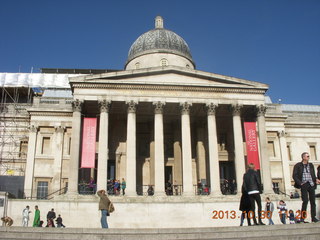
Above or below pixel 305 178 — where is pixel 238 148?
above

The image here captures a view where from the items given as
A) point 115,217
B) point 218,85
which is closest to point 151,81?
point 218,85

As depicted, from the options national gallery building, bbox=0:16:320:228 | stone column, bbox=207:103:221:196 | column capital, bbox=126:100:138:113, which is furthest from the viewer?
column capital, bbox=126:100:138:113

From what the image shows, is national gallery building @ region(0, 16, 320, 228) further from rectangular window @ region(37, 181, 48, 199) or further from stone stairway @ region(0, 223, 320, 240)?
stone stairway @ region(0, 223, 320, 240)

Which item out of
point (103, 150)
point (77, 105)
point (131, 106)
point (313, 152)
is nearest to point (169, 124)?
point (131, 106)

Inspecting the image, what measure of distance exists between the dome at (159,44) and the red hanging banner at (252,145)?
11829 millimetres

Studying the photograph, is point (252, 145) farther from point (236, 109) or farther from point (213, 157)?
point (213, 157)

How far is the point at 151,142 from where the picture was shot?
106 feet

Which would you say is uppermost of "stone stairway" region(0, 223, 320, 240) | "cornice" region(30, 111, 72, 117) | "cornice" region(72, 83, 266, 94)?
"cornice" region(72, 83, 266, 94)

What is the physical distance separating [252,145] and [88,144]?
43.1ft

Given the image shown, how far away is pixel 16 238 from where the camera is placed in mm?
11625

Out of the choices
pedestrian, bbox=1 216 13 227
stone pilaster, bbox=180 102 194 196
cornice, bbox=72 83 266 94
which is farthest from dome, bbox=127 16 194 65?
pedestrian, bbox=1 216 13 227

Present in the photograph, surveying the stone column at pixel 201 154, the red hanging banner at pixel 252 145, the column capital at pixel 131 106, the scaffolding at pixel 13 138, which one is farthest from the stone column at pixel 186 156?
the scaffolding at pixel 13 138

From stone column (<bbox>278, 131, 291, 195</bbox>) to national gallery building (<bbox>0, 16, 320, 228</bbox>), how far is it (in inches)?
3.9

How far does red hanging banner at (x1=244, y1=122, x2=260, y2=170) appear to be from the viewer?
28630 millimetres
